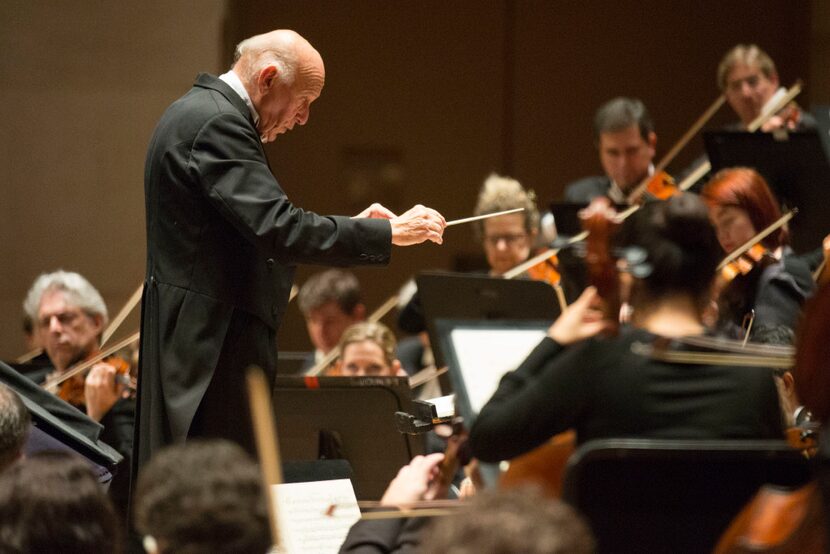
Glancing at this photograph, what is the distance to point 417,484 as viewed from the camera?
1909mm

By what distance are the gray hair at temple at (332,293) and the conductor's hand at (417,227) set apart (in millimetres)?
2323

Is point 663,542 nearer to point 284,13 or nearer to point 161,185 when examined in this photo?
point 161,185

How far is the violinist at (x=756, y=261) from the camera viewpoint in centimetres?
326

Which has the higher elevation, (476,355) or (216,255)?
(216,255)

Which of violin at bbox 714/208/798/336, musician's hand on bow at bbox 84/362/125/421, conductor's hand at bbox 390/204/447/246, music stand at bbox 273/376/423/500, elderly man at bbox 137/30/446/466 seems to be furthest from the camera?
musician's hand on bow at bbox 84/362/125/421

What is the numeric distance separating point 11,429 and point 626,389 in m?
1.08

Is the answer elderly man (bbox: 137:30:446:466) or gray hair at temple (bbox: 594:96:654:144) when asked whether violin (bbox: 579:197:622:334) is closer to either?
elderly man (bbox: 137:30:446:466)

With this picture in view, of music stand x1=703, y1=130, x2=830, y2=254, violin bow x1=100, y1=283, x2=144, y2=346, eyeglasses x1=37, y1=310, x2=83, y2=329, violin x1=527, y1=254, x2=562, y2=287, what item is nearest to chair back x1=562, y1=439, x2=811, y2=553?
music stand x1=703, y1=130, x2=830, y2=254

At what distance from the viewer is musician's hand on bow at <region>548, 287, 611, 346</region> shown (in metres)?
1.83

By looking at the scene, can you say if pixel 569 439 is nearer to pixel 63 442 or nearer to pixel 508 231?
pixel 63 442

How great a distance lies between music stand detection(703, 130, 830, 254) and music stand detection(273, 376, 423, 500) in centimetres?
138

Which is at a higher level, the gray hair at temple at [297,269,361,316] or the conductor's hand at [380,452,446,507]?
the gray hair at temple at [297,269,361,316]

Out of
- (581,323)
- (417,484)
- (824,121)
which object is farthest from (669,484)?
(824,121)

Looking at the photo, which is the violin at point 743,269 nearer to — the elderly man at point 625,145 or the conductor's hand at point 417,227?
the conductor's hand at point 417,227
